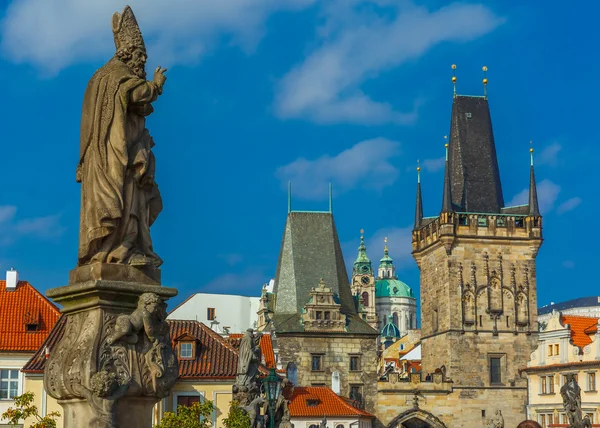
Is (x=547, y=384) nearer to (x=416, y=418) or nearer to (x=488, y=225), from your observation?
(x=416, y=418)

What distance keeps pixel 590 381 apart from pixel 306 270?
2220 cm

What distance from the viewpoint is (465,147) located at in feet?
223

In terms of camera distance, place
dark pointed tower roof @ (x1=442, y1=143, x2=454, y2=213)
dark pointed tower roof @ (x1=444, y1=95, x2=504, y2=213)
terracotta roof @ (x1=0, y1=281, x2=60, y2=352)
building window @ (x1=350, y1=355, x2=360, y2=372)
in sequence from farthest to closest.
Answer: dark pointed tower roof @ (x1=444, y1=95, x2=504, y2=213) → dark pointed tower roof @ (x1=442, y1=143, x2=454, y2=213) → building window @ (x1=350, y1=355, x2=360, y2=372) → terracotta roof @ (x1=0, y1=281, x2=60, y2=352)

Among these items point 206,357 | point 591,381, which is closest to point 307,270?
point 591,381

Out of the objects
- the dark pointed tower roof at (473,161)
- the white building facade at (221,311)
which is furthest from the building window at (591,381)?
the white building facade at (221,311)

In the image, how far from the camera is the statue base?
5527 millimetres

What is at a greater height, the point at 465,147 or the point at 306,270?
the point at 465,147

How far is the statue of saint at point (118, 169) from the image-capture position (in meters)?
5.59

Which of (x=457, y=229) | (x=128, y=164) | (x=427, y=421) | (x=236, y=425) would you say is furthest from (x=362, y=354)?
(x=128, y=164)

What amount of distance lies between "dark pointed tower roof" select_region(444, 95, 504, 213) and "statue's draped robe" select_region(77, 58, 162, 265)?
61.7 metres

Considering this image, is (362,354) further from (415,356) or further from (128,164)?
(128,164)

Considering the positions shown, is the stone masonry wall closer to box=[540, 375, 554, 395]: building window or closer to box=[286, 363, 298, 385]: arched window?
box=[286, 363, 298, 385]: arched window

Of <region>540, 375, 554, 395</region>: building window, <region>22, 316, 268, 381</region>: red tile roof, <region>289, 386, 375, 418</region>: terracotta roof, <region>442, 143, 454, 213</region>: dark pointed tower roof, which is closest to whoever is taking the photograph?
<region>22, 316, 268, 381</region>: red tile roof

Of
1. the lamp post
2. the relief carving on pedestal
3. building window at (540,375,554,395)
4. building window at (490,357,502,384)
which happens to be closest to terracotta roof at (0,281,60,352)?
the lamp post
